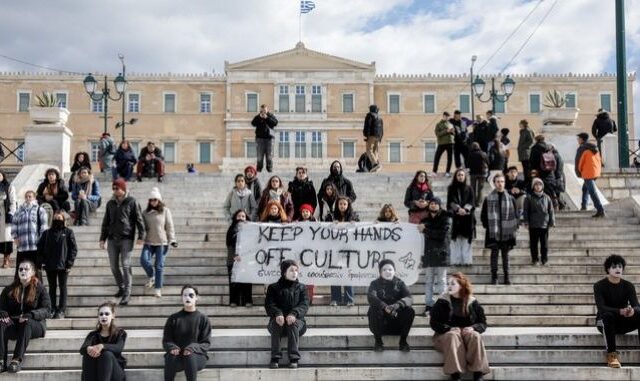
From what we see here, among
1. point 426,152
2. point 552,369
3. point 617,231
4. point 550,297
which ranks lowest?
point 552,369

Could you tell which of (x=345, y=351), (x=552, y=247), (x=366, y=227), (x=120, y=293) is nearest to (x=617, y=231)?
(x=552, y=247)

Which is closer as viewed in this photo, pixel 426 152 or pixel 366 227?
pixel 366 227

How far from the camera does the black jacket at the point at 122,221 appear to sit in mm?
10219

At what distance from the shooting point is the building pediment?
5722 centimetres

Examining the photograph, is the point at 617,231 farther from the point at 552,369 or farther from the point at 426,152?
the point at 426,152

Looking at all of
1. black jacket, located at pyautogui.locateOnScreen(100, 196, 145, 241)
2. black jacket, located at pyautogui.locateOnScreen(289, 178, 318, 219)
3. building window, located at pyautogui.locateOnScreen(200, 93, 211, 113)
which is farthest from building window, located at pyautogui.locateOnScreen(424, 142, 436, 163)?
black jacket, located at pyautogui.locateOnScreen(100, 196, 145, 241)

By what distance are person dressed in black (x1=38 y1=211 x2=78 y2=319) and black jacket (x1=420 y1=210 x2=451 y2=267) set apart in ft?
15.4

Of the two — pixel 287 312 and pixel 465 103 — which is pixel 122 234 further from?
pixel 465 103

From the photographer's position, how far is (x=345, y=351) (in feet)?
28.1

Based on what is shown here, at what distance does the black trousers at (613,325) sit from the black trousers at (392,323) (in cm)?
214

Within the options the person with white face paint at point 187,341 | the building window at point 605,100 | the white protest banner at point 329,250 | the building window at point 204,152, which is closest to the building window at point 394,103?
the building window at point 204,152

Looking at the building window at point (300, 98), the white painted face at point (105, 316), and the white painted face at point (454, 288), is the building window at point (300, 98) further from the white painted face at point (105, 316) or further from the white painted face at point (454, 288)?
the white painted face at point (105, 316)

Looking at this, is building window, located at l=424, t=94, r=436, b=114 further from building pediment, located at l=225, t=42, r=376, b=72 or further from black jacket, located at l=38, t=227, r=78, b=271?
black jacket, located at l=38, t=227, r=78, b=271

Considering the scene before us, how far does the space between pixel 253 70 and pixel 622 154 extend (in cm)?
4107
